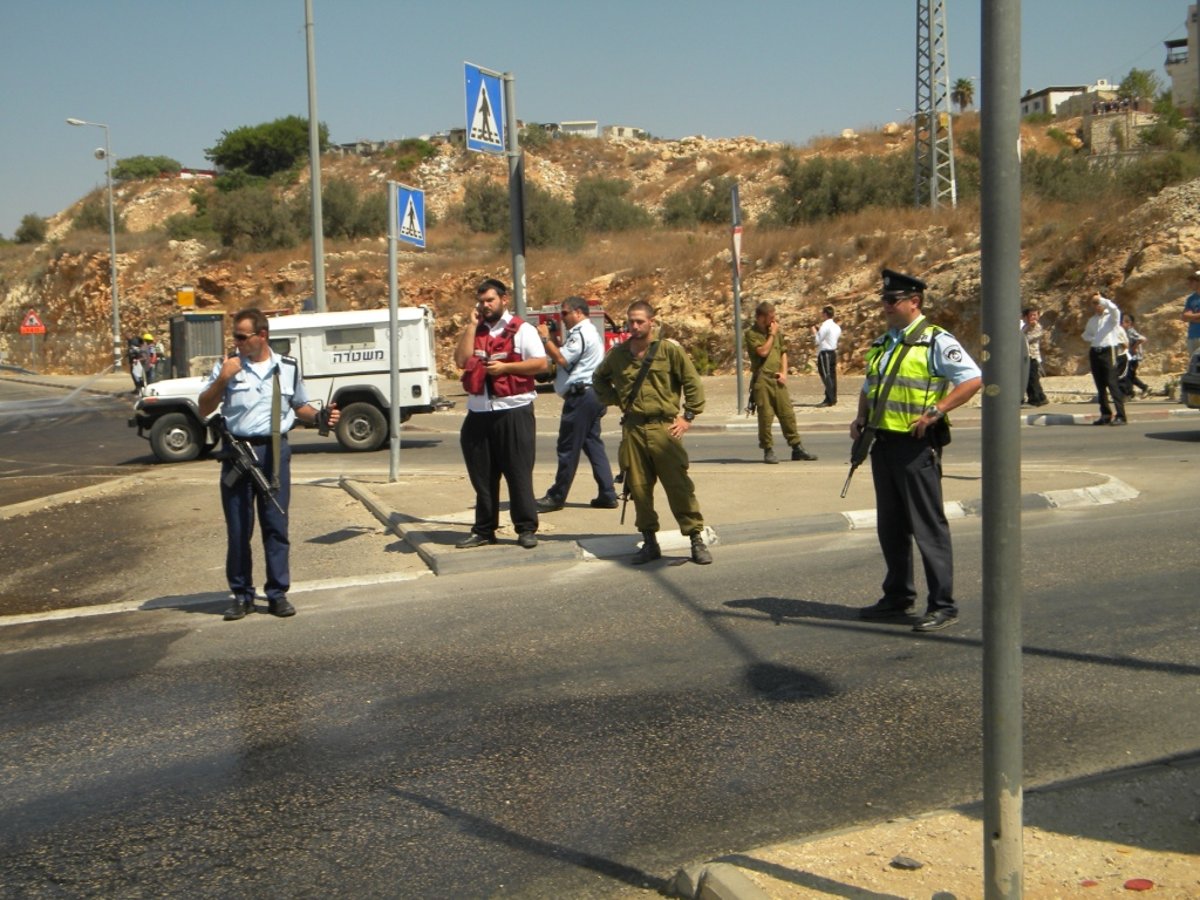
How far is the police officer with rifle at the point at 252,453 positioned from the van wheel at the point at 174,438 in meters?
11.1

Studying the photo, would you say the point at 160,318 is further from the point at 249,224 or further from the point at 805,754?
the point at 805,754

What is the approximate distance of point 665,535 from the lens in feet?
32.6

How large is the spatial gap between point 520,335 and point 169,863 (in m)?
5.76

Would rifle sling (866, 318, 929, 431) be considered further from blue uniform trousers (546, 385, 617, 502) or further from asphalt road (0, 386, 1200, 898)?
A: blue uniform trousers (546, 385, 617, 502)

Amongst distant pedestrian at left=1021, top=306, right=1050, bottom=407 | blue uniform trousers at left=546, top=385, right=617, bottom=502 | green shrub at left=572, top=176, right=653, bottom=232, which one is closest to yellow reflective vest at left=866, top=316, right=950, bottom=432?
blue uniform trousers at left=546, top=385, right=617, bottom=502

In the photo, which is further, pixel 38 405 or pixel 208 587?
pixel 38 405

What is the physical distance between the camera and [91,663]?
7145 mm

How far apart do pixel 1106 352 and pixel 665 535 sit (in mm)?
10103

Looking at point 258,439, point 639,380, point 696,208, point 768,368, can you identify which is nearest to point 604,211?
point 696,208

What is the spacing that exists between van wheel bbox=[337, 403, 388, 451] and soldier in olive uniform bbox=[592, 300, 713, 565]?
11.1m

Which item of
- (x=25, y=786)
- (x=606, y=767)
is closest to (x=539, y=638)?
(x=606, y=767)

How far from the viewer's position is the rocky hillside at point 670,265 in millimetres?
29656

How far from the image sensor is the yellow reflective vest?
6.89 m

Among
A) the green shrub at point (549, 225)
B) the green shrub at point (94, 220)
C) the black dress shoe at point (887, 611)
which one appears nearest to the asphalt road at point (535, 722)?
the black dress shoe at point (887, 611)
